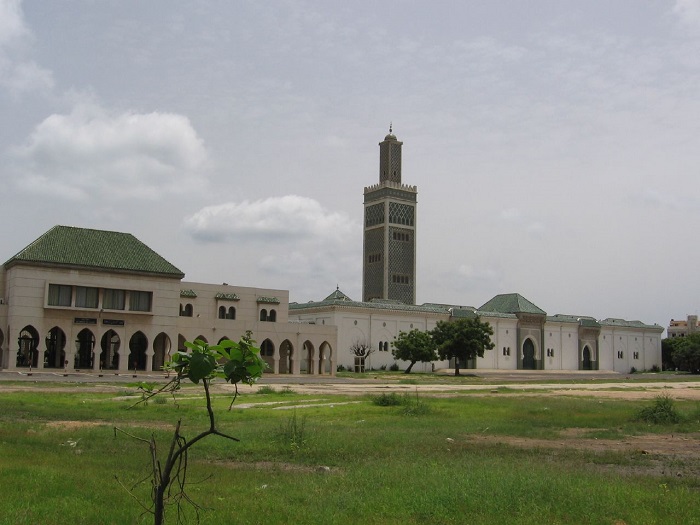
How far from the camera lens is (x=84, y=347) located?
215 ft

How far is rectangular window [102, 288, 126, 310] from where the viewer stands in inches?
2500

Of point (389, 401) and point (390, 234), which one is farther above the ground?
point (390, 234)

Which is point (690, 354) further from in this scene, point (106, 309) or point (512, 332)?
point (106, 309)

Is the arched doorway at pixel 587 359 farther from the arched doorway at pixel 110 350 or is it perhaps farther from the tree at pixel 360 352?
the arched doorway at pixel 110 350

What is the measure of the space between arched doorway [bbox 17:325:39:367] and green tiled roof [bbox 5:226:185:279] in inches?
226

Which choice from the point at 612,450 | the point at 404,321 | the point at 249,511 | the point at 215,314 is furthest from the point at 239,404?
the point at 404,321

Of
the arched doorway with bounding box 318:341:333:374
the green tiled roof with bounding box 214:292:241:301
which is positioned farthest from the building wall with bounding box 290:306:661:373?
the green tiled roof with bounding box 214:292:241:301

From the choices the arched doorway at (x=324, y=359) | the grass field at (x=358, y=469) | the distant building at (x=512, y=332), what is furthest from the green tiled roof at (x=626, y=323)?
the grass field at (x=358, y=469)

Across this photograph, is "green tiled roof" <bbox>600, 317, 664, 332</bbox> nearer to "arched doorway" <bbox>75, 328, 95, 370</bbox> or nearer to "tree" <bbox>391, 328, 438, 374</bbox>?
"tree" <bbox>391, 328, 438, 374</bbox>

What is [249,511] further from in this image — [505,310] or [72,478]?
[505,310]

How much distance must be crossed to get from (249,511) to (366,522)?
1.50 meters

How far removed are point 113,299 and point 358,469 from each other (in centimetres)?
5453

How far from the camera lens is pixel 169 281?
66688mm

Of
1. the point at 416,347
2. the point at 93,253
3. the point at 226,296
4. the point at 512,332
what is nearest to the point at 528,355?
the point at 512,332
